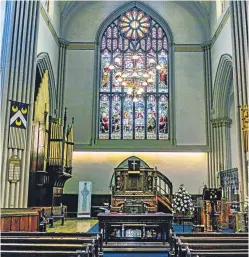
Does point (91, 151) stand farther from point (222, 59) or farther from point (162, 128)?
point (222, 59)

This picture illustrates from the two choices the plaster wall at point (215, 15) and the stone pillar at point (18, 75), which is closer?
the stone pillar at point (18, 75)

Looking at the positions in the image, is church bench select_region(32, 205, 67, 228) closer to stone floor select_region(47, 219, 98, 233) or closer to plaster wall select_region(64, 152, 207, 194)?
stone floor select_region(47, 219, 98, 233)

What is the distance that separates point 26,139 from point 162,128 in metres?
7.95

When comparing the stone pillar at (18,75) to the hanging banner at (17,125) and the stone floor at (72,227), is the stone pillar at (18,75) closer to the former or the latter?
the hanging banner at (17,125)

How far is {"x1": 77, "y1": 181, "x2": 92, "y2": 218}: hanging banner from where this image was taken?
15.3m

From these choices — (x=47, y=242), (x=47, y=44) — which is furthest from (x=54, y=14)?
(x=47, y=242)

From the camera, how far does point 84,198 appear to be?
50.8 feet

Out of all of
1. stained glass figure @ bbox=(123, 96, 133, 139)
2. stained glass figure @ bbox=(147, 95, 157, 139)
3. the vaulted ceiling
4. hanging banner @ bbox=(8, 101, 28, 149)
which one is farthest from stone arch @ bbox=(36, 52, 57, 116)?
stained glass figure @ bbox=(147, 95, 157, 139)

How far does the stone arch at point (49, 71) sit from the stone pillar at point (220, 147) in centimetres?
780

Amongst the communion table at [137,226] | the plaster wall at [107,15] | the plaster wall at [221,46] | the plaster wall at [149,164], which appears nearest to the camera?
the communion table at [137,226]

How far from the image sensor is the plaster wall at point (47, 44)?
14245 millimetres

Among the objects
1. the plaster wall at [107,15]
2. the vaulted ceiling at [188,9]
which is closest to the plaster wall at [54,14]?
the vaulted ceiling at [188,9]

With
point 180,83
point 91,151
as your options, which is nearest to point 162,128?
point 180,83

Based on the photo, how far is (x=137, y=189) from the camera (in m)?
13.5
